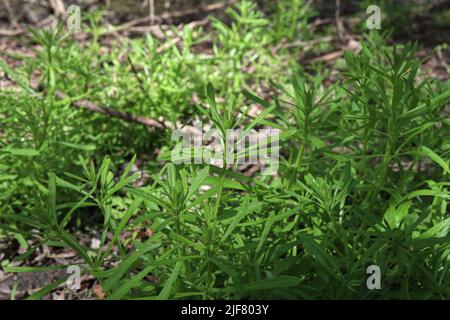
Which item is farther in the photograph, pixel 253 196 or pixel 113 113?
pixel 113 113

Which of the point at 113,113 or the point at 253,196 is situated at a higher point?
the point at 113,113

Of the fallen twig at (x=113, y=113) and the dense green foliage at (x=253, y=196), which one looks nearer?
the dense green foliage at (x=253, y=196)

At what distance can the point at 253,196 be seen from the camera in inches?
76.5

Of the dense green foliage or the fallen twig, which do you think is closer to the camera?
the dense green foliage

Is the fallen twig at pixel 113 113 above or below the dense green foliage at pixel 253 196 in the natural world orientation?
above

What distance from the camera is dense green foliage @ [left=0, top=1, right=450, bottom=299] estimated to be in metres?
1.66

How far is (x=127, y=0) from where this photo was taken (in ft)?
17.9

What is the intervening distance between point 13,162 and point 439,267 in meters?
1.82

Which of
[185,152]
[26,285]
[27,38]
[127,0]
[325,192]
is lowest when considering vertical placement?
[26,285]

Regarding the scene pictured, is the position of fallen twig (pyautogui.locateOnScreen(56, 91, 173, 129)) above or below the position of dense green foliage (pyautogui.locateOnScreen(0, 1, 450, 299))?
above

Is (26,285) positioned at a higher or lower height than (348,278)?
lower

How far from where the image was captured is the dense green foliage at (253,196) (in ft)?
5.45
